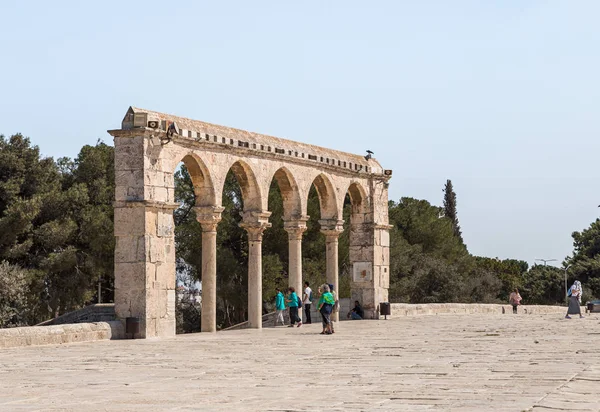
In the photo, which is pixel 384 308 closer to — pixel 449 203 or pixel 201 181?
pixel 201 181

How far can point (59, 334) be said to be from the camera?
18859 mm

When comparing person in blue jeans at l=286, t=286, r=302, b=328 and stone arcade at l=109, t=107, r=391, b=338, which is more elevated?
stone arcade at l=109, t=107, r=391, b=338

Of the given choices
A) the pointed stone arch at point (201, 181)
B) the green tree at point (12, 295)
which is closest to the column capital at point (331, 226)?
the pointed stone arch at point (201, 181)

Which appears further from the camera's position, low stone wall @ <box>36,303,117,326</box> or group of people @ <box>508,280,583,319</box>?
group of people @ <box>508,280,583,319</box>

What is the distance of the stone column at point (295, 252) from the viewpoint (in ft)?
91.4

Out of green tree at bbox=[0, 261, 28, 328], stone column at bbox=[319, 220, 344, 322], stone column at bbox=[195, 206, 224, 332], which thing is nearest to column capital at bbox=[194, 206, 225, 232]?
stone column at bbox=[195, 206, 224, 332]

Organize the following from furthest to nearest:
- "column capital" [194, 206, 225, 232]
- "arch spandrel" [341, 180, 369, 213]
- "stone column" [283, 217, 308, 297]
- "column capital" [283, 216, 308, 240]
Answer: "arch spandrel" [341, 180, 369, 213] → "column capital" [283, 216, 308, 240] → "stone column" [283, 217, 308, 297] → "column capital" [194, 206, 225, 232]

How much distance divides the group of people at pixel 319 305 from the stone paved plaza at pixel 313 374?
170cm

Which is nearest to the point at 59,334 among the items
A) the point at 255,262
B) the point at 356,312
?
the point at 255,262

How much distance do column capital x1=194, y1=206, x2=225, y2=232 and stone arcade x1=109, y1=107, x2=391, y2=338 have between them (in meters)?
0.02

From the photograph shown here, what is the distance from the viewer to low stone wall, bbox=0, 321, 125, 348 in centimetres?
1786

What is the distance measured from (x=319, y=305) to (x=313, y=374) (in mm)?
10192

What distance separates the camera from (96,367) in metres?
13.8

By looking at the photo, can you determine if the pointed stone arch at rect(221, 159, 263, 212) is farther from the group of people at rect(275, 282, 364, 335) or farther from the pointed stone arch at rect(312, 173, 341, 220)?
the pointed stone arch at rect(312, 173, 341, 220)
